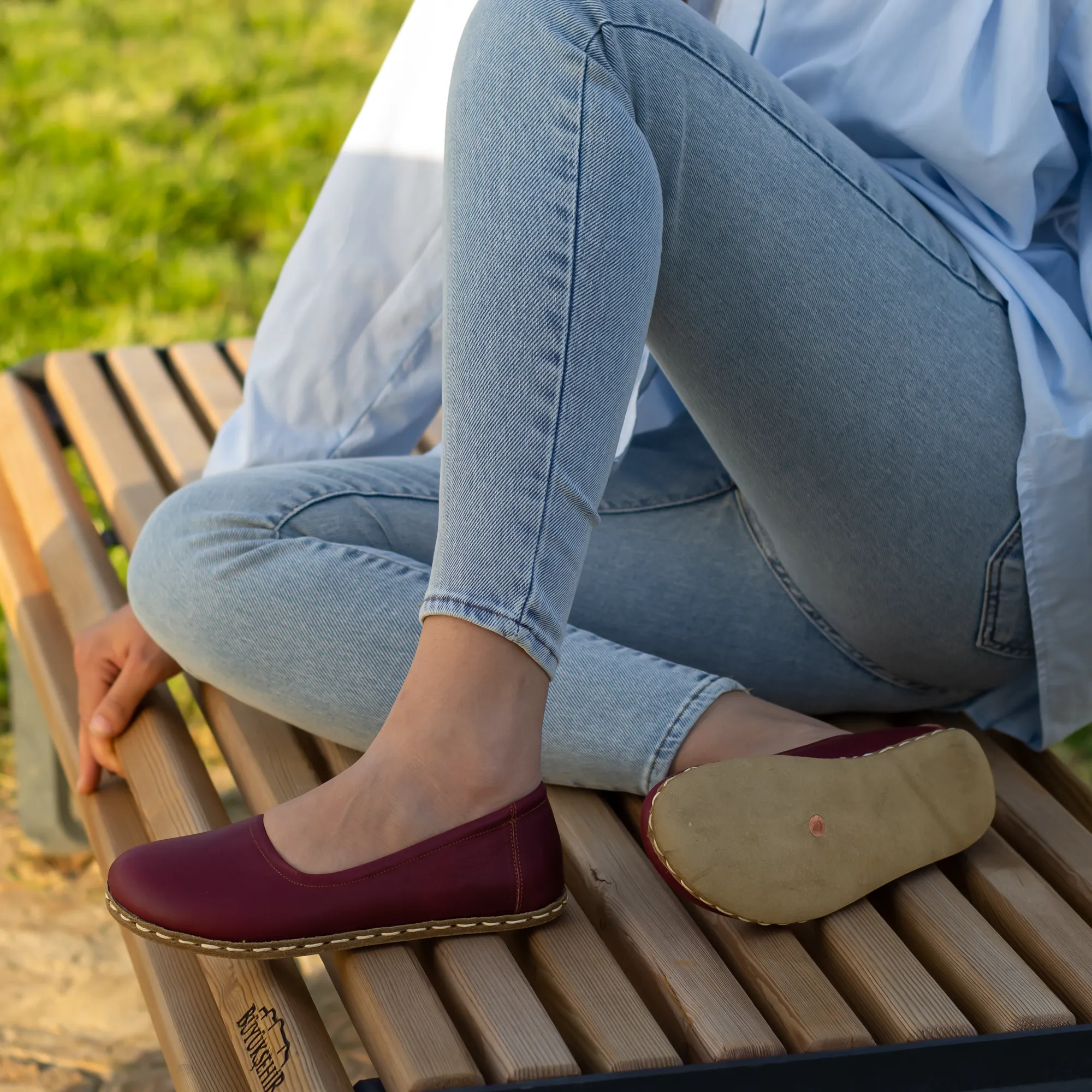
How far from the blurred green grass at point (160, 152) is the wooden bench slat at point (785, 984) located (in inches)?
53.1

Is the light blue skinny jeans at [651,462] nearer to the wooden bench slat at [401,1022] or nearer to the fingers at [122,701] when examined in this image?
the fingers at [122,701]

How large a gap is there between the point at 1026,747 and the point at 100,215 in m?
2.31

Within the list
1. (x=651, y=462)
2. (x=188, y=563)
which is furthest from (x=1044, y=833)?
(x=188, y=563)

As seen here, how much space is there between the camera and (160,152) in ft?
10.4

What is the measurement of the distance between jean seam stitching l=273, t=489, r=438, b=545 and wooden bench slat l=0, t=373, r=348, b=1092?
9.7 inches

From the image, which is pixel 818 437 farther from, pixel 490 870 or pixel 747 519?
pixel 490 870

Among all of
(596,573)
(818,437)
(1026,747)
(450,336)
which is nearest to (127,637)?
(596,573)

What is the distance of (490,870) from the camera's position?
3.18 feet

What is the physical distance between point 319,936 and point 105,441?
1.03 m

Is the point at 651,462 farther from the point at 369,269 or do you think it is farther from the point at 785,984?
the point at 785,984

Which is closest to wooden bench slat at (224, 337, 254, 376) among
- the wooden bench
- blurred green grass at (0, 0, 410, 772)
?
blurred green grass at (0, 0, 410, 772)

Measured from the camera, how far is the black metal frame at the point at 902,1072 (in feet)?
2.94

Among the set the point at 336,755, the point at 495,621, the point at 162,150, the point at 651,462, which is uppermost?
the point at 495,621

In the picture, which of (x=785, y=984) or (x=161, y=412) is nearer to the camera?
(x=785, y=984)
